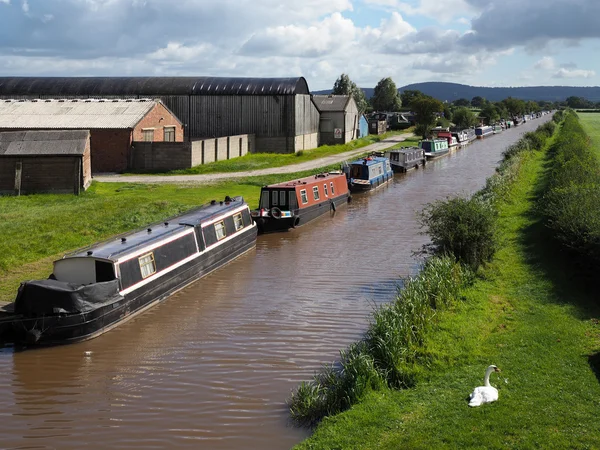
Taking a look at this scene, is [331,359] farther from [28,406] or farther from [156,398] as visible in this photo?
[28,406]

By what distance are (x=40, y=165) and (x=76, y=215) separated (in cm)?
603

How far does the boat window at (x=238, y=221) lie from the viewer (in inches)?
851

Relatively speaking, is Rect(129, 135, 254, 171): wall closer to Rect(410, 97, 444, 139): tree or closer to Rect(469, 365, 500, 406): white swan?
Rect(469, 365, 500, 406): white swan

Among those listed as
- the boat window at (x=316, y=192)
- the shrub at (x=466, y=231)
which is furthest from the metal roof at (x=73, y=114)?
the shrub at (x=466, y=231)

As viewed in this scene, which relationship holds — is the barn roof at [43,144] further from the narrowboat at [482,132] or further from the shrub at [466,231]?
the narrowboat at [482,132]

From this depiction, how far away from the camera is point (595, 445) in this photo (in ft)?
27.5

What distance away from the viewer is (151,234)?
1741 centimetres

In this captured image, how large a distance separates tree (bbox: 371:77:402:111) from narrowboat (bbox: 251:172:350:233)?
320 feet

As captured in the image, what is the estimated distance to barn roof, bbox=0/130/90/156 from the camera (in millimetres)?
29234

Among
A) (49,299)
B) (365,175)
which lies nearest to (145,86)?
(365,175)

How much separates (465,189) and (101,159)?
733 inches

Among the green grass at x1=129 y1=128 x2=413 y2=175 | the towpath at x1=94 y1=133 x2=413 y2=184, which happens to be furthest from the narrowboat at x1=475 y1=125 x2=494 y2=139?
the towpath at x1=94 y1=133 x2=413 y2=184

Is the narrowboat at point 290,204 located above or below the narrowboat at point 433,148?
below

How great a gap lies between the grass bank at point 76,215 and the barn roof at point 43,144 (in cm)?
179
